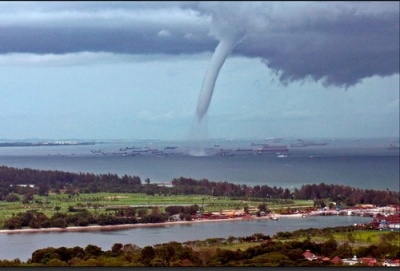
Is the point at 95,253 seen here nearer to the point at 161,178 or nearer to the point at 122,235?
Answer: the point at 122,235

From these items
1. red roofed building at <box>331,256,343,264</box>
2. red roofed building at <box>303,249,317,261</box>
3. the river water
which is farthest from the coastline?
red roofed building at <box>331,256,343,264</box>

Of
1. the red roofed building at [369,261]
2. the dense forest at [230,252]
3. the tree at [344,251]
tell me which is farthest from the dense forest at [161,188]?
the red roofed building at [369,261]

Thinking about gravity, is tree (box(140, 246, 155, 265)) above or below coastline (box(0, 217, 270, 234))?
below

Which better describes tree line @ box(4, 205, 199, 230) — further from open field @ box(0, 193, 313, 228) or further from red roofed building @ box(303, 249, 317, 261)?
red roofed building @ box(303, 249, 317, 261)

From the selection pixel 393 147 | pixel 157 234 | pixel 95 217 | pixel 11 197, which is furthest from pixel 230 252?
pixel 11 197

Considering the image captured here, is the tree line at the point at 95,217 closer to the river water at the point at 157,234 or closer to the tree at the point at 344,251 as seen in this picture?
the river water at the point at 157,234

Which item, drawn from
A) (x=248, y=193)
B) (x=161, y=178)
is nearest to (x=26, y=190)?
(x=161, y=178)
